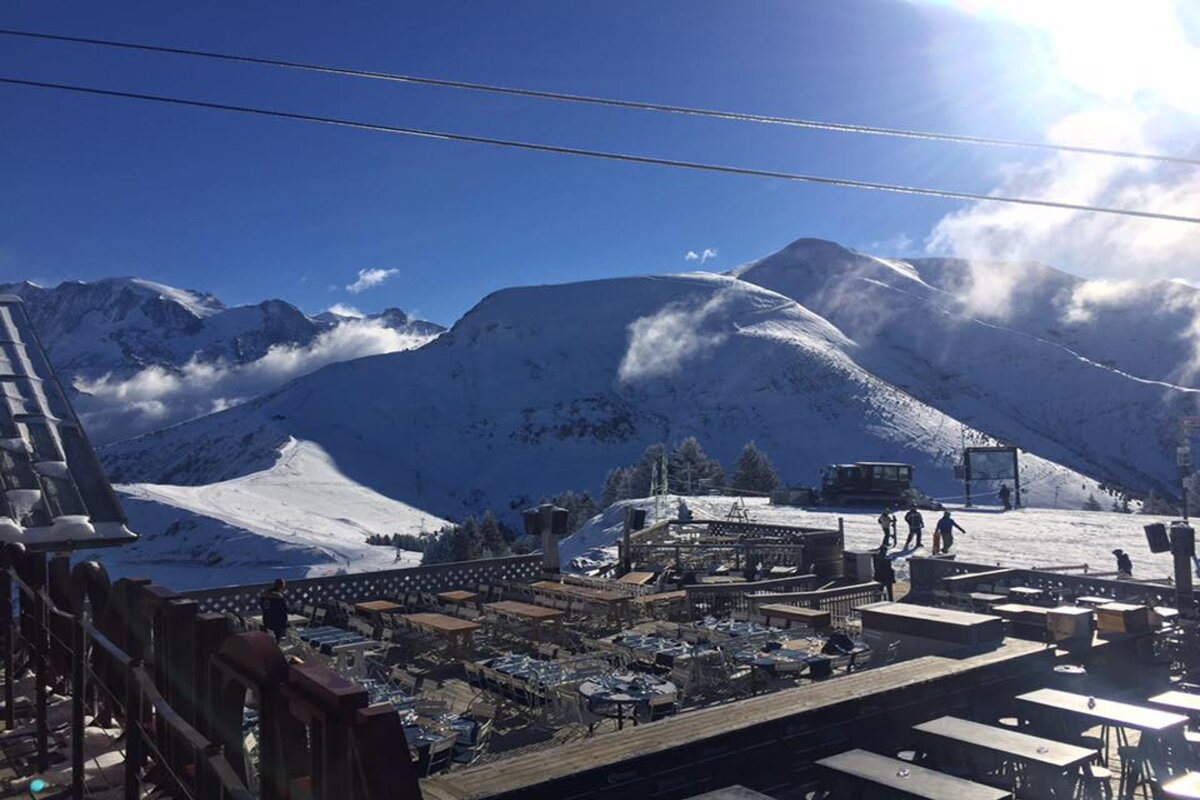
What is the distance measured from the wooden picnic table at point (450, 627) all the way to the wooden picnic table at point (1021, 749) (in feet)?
20.3

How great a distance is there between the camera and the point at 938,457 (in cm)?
10056

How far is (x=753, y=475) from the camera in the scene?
2527 inches

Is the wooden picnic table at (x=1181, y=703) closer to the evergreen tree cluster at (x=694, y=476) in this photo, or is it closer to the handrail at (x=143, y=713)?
the handrail at (x=143, y=713)

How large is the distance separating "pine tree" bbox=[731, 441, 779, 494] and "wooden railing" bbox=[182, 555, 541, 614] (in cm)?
4798

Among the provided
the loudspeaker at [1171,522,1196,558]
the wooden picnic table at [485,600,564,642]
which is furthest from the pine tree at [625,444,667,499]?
the loudspeaker at [1171,522,1196,558]

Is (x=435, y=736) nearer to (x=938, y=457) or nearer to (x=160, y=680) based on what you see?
(x=160, y=680)

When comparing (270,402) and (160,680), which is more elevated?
(270,402)

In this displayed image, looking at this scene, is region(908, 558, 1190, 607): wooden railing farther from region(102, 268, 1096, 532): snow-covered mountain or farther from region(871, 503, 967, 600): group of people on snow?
region(102, 268, 1096, 532): snow-covered mountain

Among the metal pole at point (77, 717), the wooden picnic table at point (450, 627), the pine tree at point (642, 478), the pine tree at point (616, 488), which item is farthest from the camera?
the pine tree at point (616, 488)

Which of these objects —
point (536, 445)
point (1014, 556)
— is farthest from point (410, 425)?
point (1014, 556)

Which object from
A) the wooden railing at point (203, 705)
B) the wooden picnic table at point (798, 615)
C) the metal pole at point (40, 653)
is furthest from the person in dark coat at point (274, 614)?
the wooden picnic table at point (798, 615)

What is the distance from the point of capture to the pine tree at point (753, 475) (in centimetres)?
6331

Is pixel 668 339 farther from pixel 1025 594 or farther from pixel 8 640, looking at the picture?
pixel 8 640

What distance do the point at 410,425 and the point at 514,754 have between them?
13958 cm
